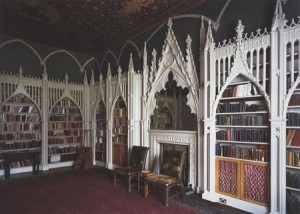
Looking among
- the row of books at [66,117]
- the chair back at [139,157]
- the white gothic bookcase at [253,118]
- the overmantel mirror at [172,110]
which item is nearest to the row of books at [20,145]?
the row of books at [66,117]

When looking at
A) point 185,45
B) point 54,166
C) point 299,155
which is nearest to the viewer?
point 299,155

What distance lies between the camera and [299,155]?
2834 millimetres

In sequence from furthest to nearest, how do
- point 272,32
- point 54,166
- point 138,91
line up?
point 54,166 < point 138,91 < point 272,32

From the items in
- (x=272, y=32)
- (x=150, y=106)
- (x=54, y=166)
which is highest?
(x=272, y=32)

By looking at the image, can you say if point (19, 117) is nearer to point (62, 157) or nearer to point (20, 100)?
point (20, 100)

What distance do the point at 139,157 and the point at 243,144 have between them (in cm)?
226

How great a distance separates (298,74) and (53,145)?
21.8 feet

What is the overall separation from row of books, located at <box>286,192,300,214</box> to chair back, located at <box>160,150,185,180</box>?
1691 mm

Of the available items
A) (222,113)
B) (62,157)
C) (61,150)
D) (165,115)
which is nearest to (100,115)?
(61,150)

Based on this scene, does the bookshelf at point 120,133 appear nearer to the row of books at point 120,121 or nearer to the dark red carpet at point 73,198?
the row of books at point 120,121

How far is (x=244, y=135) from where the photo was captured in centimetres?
338

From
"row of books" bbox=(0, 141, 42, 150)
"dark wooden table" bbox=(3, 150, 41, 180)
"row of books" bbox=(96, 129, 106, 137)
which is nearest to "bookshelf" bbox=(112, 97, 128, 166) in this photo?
"row of books" bbox=(96, 129, 106, 137)

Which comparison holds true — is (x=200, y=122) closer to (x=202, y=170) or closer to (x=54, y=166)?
(x=202, y=170)

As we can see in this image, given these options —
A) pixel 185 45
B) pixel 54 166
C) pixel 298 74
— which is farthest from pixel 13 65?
pixel 298 74
